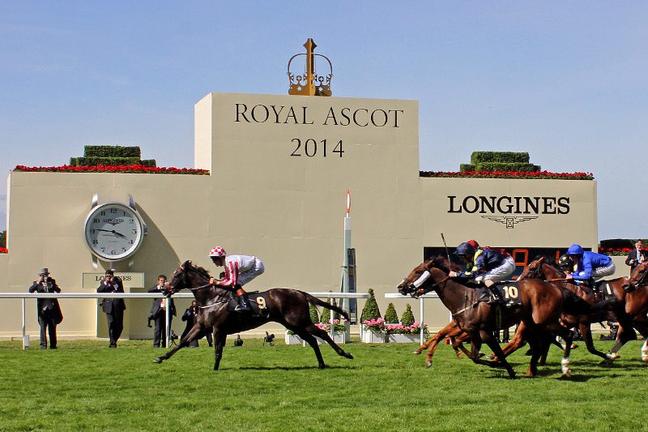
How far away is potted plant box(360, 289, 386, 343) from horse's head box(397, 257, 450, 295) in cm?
720

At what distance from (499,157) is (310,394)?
1639cm

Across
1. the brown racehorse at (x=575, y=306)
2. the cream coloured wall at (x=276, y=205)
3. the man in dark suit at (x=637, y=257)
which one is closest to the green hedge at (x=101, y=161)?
the cream coloured wall at (x=276, y=205)

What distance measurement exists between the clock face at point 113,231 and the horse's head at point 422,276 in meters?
11.3

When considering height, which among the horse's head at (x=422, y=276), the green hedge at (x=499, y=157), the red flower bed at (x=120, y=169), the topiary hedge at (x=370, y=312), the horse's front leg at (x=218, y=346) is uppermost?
the green hedge at (x=499, y=157)

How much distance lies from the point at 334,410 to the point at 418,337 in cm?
1084

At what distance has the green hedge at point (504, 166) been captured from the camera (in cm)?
2655

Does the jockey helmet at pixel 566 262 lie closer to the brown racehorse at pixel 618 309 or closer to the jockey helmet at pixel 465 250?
the brown racehorse at pixel 618 309

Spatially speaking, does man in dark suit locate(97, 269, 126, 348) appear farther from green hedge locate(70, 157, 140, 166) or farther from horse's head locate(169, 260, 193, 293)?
horse's head locate(169, 260, 193, 293)

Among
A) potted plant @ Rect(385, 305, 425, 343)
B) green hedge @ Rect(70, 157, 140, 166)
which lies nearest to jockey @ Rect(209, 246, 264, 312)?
potted plant @ Rect(385, 305, 425, 343)

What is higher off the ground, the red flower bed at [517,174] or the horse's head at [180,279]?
the red flower bed at [517,174]

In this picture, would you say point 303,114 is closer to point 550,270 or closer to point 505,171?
point 505,171

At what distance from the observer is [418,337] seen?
21.1m

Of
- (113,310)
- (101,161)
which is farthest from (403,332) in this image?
(101,161)

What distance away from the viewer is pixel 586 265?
50.2 ft
